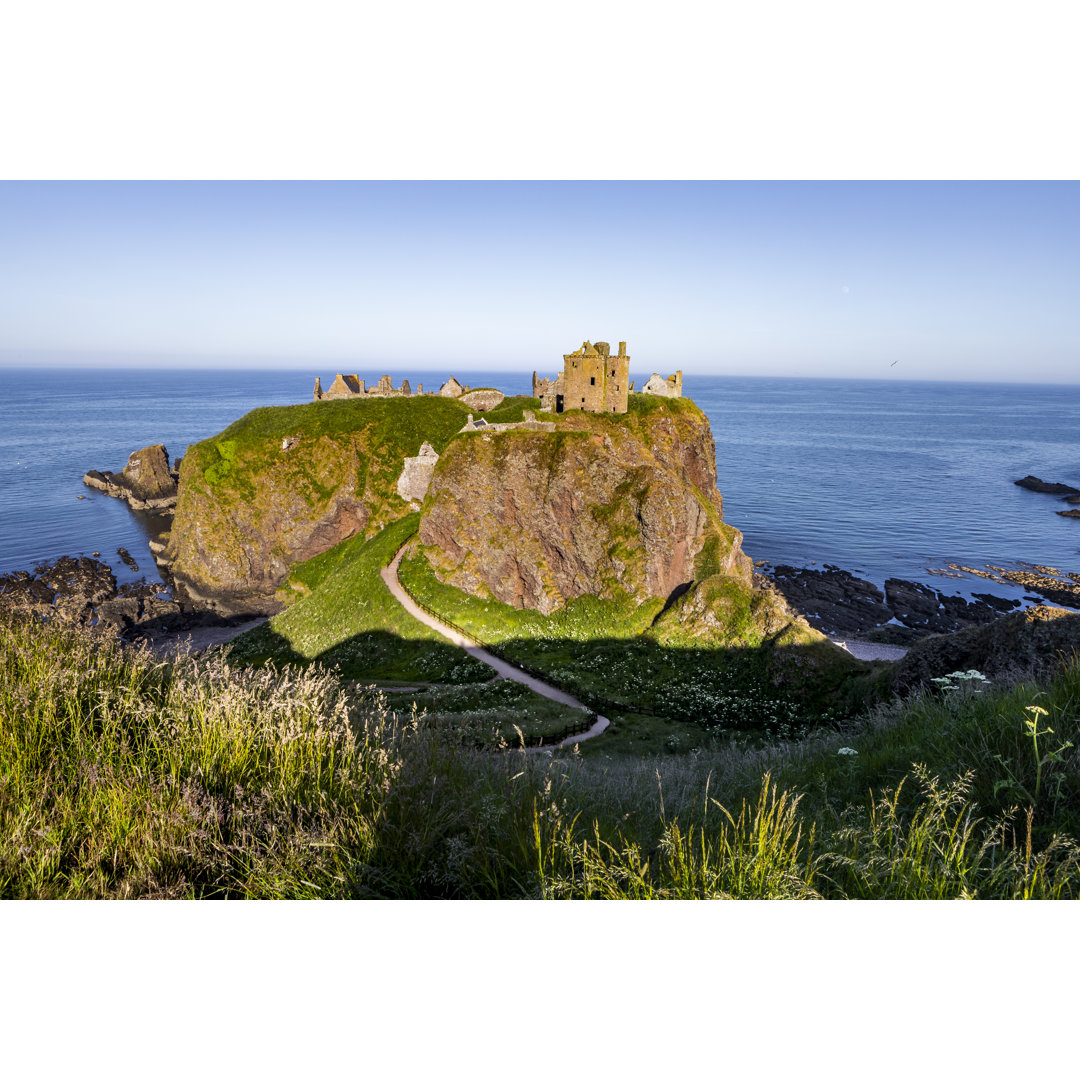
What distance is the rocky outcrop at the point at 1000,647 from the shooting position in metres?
17.8

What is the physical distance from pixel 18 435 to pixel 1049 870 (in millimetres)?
216476

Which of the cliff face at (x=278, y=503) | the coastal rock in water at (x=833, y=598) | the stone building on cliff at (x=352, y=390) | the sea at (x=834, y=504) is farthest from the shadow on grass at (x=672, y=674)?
the sea at (x=834, y=504)

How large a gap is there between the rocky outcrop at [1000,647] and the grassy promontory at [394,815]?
11.7m

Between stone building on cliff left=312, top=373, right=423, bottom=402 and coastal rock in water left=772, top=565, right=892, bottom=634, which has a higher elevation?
stone building on cliff left=312, top=373, right=423, bottom=402

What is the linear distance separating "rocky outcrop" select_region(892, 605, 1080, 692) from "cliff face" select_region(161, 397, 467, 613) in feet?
165

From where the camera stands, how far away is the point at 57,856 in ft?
13.0

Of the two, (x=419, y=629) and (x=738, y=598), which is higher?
(x=738, y=598)

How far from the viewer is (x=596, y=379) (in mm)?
46375

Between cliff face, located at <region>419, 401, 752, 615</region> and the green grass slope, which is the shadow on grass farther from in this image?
cliff face, located at <region>419, 401, 752, 615</region>

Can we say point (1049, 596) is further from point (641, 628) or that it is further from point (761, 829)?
point (761, 829)

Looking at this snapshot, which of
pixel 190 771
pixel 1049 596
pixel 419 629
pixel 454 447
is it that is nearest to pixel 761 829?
pixel 190 771

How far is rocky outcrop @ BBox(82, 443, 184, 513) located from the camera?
97.5 metres

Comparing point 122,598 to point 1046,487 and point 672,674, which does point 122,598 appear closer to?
point 672,674

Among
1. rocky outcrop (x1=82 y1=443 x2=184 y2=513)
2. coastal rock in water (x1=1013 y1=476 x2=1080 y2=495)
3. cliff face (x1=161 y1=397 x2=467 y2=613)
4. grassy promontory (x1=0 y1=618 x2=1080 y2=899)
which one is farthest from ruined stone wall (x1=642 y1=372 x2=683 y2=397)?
coastal rock in water (x1=1013 y1=476 x2=1080 y2=495)
